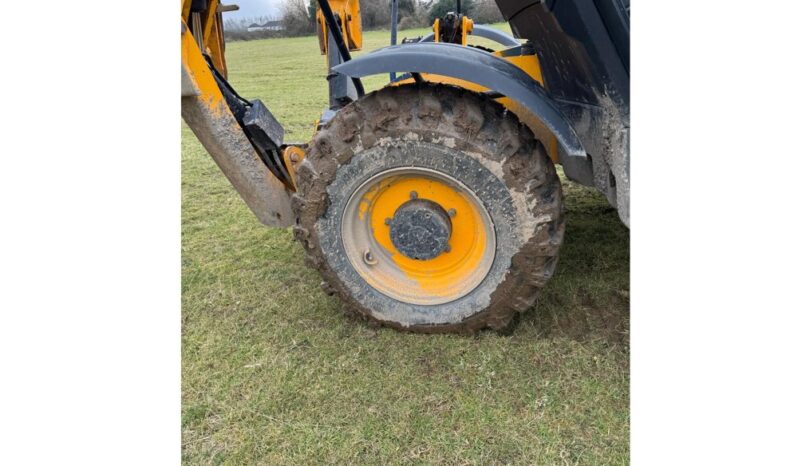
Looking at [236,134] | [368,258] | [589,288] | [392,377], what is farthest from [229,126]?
[589,288]

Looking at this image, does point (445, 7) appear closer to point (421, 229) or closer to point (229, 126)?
point (229, 126)

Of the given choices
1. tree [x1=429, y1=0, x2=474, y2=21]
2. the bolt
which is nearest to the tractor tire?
the bolt

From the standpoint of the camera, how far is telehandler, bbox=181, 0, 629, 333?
2020 mm

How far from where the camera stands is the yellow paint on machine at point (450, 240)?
226 cm

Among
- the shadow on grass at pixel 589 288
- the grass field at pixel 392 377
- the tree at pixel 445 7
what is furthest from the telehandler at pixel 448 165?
the tree at pixel 445 7

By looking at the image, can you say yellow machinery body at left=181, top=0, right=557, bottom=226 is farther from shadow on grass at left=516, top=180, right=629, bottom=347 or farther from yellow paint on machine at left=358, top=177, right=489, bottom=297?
shadow on grass at left=516, top=180, right=629, bottom=347

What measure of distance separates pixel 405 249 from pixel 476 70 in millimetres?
767

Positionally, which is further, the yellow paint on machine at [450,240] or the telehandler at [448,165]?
the yellow paint on machine at [450,240]

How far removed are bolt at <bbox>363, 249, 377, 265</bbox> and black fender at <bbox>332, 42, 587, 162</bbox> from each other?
2.46 feet

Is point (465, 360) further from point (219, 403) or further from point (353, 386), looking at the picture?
point (219, 403)

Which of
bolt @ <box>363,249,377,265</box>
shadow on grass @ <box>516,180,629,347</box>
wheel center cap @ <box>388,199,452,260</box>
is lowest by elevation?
shadow on grass @ <box>516,180,629,347</box>

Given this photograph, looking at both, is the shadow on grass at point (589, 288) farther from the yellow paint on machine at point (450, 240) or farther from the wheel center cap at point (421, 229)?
the wheel center cap at point (421, 229)

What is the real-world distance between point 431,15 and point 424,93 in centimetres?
304

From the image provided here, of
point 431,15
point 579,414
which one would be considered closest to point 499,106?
point 579,414
